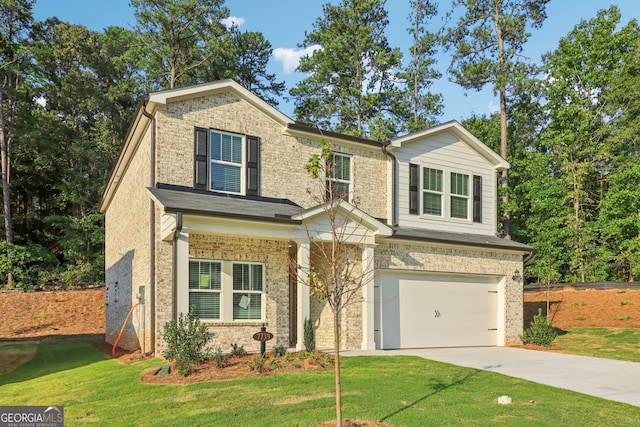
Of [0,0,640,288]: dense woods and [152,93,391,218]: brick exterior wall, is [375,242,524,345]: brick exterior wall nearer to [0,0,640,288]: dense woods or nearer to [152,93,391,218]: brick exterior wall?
[152,93,391,218]: brick exterior wall

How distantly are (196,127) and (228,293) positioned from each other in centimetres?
430

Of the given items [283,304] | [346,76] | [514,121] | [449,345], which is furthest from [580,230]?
[283,304]

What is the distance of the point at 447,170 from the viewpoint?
17.1m

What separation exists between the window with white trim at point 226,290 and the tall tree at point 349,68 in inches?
840

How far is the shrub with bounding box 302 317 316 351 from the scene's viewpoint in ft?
39.1

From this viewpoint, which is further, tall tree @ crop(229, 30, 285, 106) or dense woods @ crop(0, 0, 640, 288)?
tall tree @ crop(229, 30, 285, 106)

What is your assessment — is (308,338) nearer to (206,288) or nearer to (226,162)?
(206,288)

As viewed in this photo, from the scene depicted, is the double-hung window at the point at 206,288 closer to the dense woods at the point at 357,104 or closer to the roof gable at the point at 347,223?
the roof gable at the point at 347,223

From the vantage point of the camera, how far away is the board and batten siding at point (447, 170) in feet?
53.1

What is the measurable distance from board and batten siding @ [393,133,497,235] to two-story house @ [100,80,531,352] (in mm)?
Result: 51

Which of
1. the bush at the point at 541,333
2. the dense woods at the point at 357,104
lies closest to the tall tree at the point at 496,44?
the dense woods at the point at 357,104

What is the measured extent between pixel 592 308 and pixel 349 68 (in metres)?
21.2

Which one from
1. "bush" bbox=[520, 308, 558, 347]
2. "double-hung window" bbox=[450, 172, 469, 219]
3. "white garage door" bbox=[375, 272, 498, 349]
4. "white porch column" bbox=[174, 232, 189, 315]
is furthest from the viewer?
"double-hung window" bbox=[450, 172, 469, 219]

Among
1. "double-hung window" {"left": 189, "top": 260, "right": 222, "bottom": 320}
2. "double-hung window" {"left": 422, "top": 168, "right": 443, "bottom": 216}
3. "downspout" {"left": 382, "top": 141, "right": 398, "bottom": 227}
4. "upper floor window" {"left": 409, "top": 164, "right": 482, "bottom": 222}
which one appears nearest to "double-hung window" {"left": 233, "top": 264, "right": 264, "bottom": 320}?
"double-hung window" {"left": 189, "top": 260, "right": 222, "bottom": 320}
